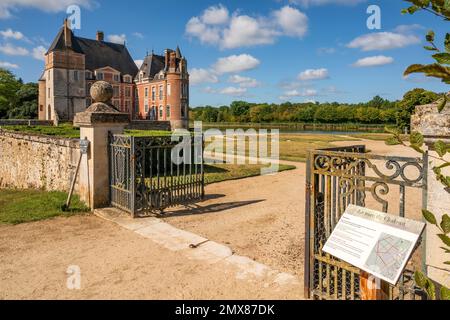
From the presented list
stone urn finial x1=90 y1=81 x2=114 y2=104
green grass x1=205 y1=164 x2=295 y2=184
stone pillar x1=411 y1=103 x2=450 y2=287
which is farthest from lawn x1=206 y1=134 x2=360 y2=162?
stone pillar x1=411 y1=103 x2=450 y2=287

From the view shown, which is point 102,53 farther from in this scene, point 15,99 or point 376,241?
point 376,241

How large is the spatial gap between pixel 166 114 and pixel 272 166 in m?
38.1

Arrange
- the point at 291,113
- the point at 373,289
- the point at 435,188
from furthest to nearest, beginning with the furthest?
the point at 291,113 → the point at 373,289 → the point at 435,188

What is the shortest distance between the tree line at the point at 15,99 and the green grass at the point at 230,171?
5509cm

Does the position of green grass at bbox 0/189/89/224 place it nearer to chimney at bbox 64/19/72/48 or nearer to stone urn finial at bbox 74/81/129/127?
stone urn finial at bbox 74/81/129/127

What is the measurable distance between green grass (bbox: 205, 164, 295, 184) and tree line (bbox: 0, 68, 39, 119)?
5509 cm

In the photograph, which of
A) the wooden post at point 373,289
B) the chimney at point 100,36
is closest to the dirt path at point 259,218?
the wooden post at point 373,289

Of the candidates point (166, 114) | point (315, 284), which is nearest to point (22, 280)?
point (315, 284)

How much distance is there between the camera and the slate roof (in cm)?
4619

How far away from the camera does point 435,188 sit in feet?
8.57

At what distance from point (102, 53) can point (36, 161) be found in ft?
147

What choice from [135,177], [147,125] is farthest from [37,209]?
[147,125]
